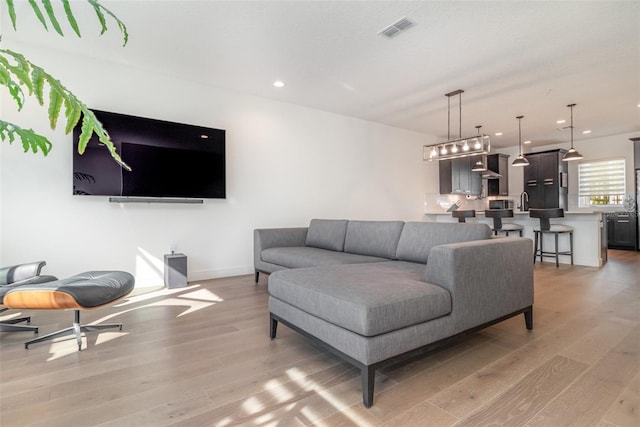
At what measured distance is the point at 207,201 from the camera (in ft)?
14.7

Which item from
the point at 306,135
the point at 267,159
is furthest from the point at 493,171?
the point at 267,159

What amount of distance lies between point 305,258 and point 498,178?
6.95 meters

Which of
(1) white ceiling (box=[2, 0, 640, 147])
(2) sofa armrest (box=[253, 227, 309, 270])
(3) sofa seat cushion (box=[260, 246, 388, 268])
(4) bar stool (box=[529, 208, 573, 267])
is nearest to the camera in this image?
(1) white ceiling (box=[2, 0, 640, 147])

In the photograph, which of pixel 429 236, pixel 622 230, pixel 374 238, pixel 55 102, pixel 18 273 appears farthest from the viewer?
pixel 622 230

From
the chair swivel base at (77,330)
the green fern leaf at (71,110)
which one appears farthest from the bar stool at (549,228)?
the green fern leaf at (71,110)

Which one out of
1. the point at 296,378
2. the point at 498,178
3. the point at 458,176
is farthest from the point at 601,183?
the point at 296,378

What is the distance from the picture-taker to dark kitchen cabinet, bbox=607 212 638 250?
6.98 meters

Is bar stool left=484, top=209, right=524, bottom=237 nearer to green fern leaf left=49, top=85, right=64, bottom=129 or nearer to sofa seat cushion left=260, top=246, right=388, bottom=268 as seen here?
sofa seat cushion left=260, top=246, right=388, bottom=268

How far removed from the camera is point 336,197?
19.1ft

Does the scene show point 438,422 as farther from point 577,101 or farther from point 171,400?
point 577,101

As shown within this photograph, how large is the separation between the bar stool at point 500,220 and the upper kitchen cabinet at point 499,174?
2.68 metres

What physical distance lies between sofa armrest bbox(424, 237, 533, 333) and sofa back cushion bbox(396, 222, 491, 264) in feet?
Answer: 0.86

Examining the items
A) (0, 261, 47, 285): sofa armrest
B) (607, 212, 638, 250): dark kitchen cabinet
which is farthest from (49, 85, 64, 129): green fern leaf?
(607, 212, 638, 250): dark kitchen cabinet

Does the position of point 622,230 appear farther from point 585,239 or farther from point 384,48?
point 384,48
